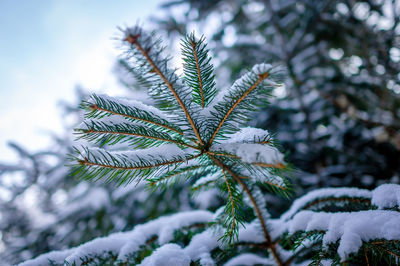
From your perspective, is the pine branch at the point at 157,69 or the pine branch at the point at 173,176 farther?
the pine branch at the point at 173,176

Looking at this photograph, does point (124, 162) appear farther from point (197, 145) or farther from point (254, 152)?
point (254, 152)

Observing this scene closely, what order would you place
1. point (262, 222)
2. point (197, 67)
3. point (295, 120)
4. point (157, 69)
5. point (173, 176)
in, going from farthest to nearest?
1. point (295, 120)
2. point (262, 222)
3. point (173, 176)
4. point (197, 67)
5. point (157, 69)

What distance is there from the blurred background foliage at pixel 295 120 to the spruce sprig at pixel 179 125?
193 cm

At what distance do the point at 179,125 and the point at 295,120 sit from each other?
304 cm

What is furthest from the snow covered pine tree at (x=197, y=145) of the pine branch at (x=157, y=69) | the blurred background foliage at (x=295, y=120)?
the blurred background foliage at (x=295, y=120)

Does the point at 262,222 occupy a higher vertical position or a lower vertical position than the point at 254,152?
lower

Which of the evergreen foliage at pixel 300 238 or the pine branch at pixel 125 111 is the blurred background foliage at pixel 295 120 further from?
the pine branch at pixel 125 111

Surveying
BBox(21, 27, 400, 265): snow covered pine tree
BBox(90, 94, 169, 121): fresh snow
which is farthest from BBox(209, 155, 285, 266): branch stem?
BBox(90, 94, 169, 121): fresh snow

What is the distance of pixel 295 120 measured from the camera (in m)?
3.42

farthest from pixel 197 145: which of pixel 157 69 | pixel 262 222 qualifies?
pixel 262 222

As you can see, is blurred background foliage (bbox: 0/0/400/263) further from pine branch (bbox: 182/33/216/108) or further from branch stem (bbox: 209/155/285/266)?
pine branch (bbox: 182/33/216/108)

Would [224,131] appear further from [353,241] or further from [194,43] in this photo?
[353,241]

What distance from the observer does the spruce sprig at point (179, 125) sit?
2.22 ft

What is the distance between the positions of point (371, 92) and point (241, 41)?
6.94 ft
